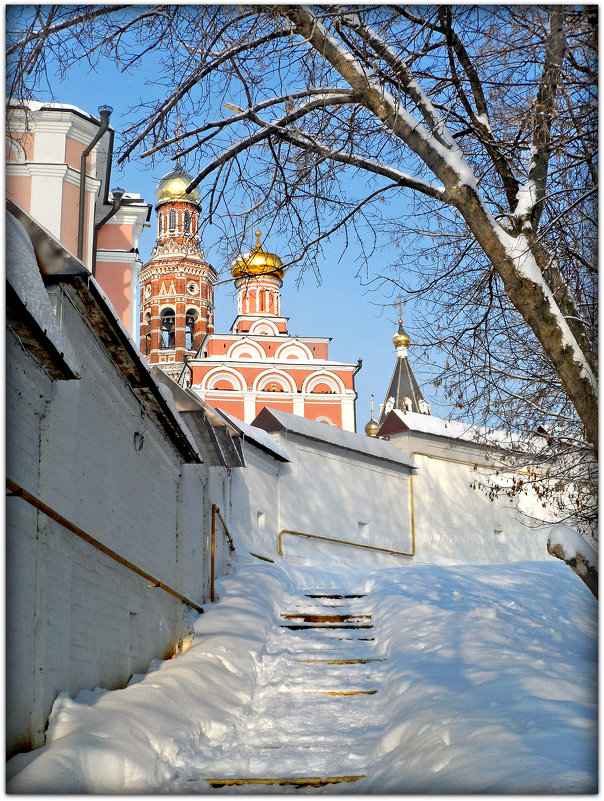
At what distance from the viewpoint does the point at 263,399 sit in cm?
3722

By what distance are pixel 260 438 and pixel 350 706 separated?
30.7ft

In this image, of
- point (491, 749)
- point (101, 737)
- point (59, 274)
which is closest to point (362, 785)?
point (491, 749)

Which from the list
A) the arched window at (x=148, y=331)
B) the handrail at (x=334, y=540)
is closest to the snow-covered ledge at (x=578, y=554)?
the handrail at (x=334, y=540)

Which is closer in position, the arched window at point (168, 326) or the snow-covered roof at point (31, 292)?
the snow-covered roof at point (31, 292)

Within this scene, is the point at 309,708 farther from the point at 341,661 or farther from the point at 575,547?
the point at 575,547

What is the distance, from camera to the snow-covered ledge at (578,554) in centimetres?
456

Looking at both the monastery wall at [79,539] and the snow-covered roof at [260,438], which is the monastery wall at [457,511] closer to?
the snow-covered roof at [260,438]

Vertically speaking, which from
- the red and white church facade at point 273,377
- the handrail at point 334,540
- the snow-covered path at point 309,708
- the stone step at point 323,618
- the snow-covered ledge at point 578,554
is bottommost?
the snow-covered path at point 309,708

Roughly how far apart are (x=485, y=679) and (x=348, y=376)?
32030 millimetres

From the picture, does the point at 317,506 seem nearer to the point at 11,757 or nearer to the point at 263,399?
the point at 11,757

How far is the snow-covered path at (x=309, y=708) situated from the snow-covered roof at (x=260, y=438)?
4898 millimetres

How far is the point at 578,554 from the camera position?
4570 millimetres

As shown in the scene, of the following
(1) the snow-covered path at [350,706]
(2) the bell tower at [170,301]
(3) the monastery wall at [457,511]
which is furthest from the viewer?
(2) the bell tower at [170,301]

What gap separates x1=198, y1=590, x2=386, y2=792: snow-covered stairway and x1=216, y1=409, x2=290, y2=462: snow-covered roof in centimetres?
493
